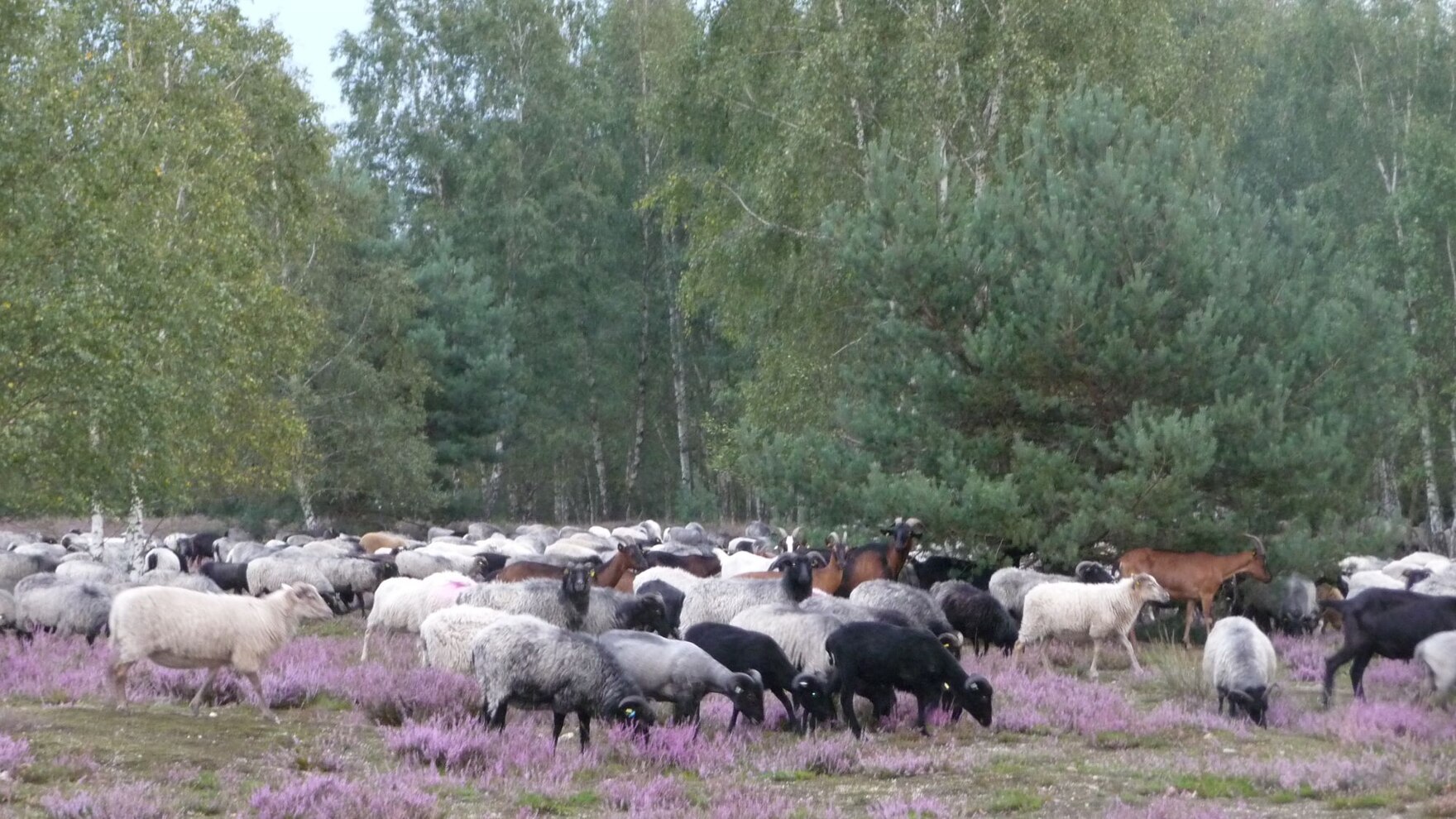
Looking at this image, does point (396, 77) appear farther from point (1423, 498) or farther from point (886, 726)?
point (886, 726)

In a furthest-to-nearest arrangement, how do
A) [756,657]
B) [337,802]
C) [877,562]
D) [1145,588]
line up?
[877,562], [1145,588], [756,657], [337,802]

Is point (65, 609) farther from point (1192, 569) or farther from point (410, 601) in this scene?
point (1192, 569)

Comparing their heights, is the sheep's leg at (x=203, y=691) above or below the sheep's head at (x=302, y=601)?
below

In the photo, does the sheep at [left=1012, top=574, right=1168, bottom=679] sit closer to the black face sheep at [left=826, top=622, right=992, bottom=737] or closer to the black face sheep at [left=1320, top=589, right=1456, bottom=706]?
the black face sheep at [left=1320, top=589, right=1456, bottom=706]

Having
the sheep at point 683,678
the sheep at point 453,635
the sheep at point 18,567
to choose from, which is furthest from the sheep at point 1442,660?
the sheep at point 18,567

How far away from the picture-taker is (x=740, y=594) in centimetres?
1543

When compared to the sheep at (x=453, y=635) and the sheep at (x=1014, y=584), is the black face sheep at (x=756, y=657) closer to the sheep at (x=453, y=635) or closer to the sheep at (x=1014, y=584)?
the sheep at (x=453, y=635)

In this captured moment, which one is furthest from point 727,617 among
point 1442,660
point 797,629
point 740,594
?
point 1442,660

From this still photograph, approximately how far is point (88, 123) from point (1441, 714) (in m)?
15.4

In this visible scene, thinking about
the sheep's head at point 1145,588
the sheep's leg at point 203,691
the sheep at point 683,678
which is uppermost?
the sheep's head at point 1145,588

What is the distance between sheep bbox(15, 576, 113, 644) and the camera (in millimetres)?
16562

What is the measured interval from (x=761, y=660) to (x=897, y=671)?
1067 millimetres

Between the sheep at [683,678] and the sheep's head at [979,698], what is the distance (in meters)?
1.66

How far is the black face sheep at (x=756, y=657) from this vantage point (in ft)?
40.6
